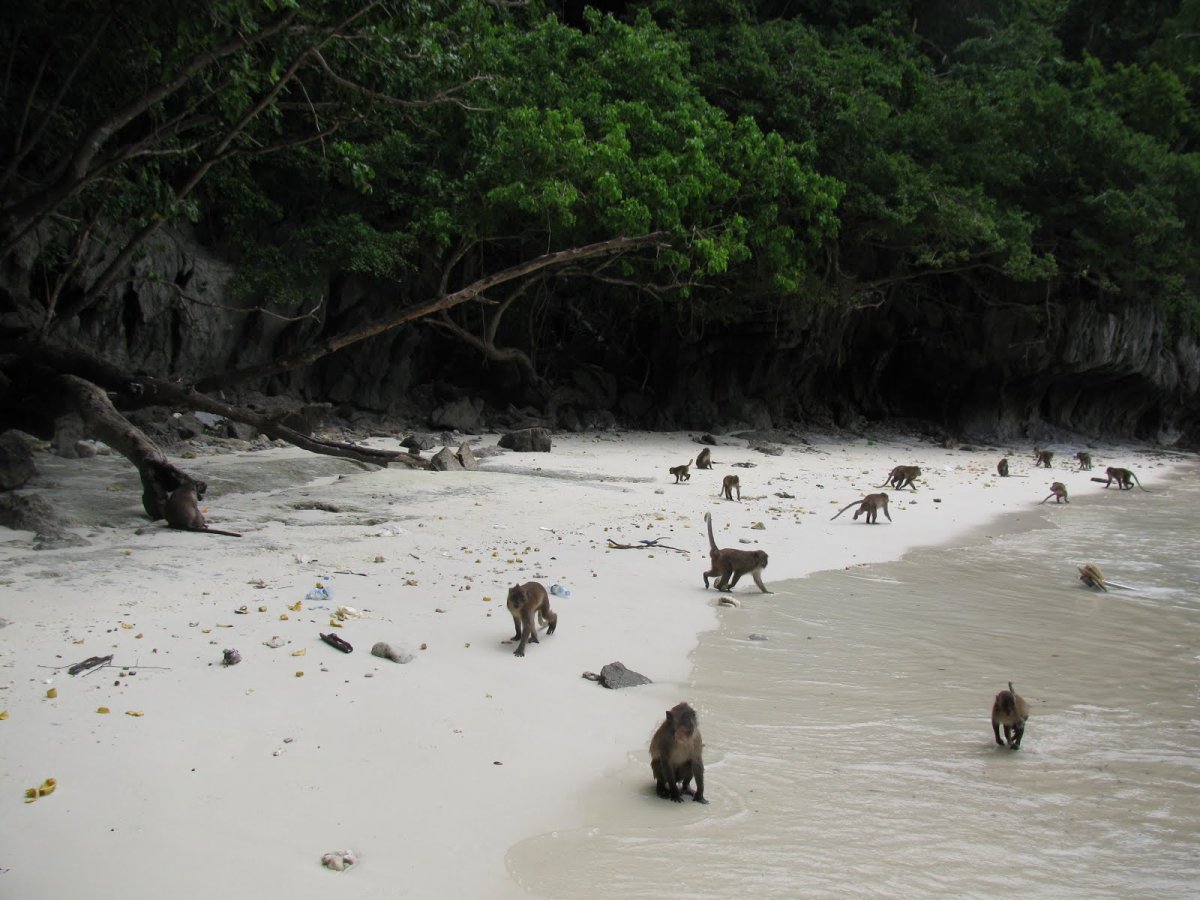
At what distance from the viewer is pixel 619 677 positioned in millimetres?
5398

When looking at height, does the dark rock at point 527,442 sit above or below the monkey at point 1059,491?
above

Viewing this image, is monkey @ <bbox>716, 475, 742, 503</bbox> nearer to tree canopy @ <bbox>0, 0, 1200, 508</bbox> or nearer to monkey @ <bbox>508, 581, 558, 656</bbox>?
tree canopy @ <bbox>0, 0, 1200, 508</bbox>

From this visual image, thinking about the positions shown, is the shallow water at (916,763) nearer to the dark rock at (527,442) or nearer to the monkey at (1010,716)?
the monkey at (1010,716)

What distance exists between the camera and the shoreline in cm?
349

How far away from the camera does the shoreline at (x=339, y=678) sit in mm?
3494

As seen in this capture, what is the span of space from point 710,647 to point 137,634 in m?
3.57

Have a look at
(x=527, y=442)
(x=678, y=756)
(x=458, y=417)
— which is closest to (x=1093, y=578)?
(x=678, y=756)

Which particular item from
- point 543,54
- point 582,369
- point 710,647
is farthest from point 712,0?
point 710,647

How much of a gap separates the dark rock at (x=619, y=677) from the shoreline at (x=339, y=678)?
0.11 metres

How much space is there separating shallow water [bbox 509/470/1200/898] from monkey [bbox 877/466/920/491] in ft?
20.1

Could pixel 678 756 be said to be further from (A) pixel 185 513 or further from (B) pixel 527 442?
(B) pixel 527 442

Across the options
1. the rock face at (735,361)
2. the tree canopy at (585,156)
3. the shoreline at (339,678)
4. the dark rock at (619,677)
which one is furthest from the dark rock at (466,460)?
the dark rock at (619,677)

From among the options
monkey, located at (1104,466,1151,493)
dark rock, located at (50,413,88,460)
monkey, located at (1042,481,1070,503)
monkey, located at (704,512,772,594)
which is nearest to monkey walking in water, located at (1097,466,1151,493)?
monkey, located at (1104,466,1151,493)

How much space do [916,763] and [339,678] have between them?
3.07m
